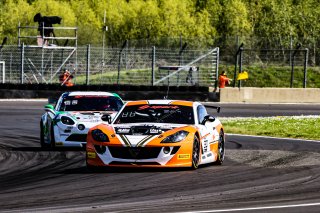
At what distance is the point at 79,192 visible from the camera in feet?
38.5

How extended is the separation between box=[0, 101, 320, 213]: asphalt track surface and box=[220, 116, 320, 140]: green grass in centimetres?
454

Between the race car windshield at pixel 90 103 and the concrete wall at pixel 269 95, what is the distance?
73.5 feet

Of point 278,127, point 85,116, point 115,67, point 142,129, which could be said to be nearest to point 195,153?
point 142,129

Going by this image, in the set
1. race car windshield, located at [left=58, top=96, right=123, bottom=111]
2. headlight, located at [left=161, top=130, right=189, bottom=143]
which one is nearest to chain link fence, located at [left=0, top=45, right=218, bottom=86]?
race car windshield, located at [left=58, top=96, right=123, bottom=111]

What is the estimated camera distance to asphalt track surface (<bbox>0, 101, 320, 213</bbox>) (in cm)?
1043

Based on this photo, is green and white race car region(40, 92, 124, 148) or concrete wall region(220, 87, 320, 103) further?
concrete wall region(220, 87, 320, 103)

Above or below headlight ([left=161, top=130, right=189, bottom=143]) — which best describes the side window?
above

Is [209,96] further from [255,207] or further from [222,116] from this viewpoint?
[255,207]

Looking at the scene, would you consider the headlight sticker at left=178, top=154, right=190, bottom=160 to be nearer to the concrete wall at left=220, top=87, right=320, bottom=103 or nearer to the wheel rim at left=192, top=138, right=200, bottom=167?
the wheel rim at left=192, top=138, right=200, bottom=167

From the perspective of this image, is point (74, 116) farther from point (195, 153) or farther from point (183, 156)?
point (183, 156)

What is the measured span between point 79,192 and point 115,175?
7.18 ft

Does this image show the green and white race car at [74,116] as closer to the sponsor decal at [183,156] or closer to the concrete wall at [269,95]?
the sponsor decal at [183,156]

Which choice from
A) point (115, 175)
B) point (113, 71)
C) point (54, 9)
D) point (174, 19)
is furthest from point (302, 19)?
point (115, 175)

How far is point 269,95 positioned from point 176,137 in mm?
29692
